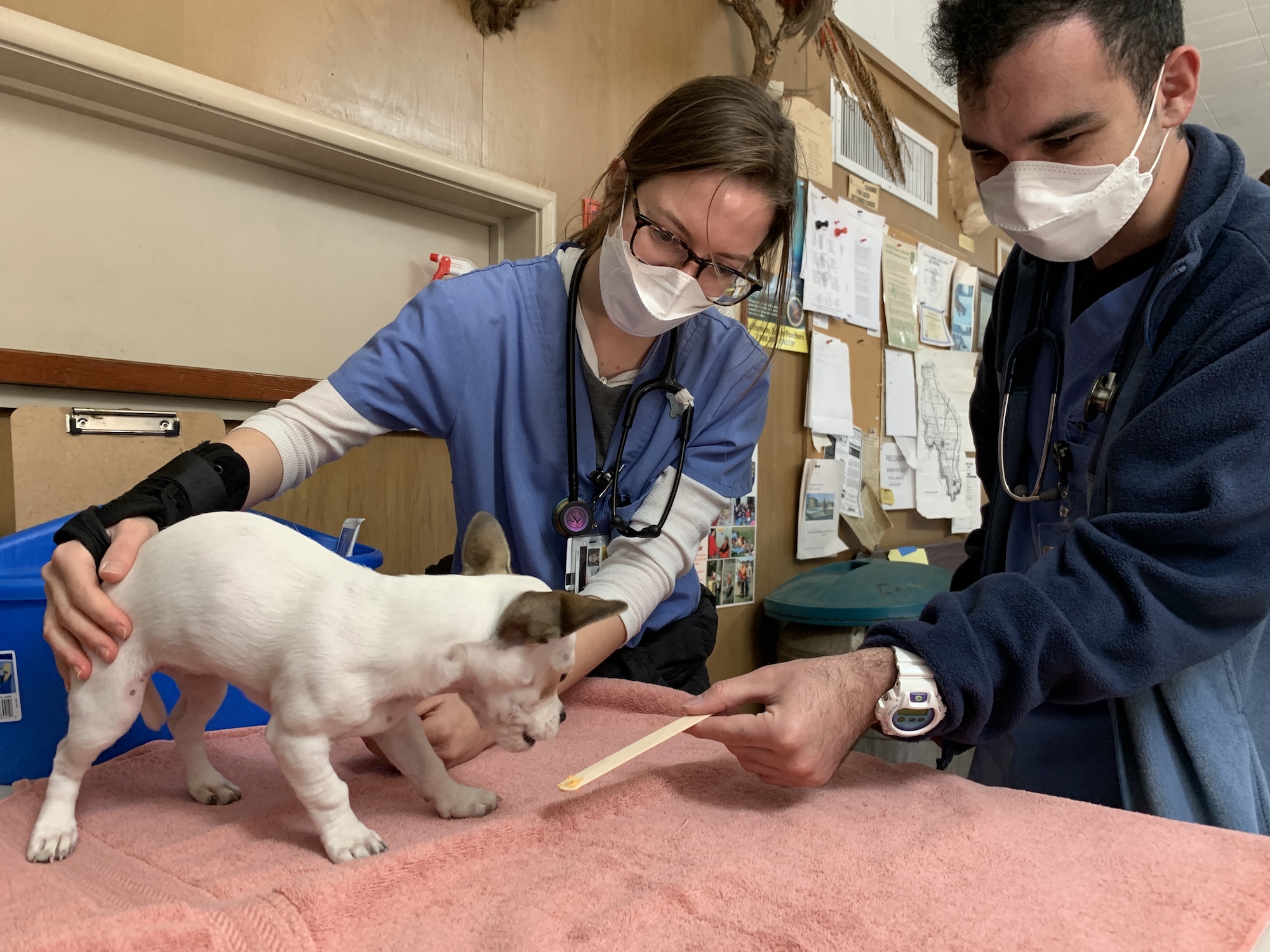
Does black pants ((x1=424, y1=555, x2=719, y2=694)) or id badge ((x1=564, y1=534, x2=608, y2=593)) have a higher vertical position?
id badge ((x1=564, y1=534, x2=608, y2=593))

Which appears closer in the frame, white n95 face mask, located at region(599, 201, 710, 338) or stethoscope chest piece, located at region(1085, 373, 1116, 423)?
stethoscope chest piece, located at region(1085, 373, 1116, 423)

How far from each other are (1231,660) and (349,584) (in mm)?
860

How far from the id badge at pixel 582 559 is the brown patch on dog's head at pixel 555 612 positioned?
0.49 m

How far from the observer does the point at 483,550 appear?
2.41 ft

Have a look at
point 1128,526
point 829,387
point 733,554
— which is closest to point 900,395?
point 829,387

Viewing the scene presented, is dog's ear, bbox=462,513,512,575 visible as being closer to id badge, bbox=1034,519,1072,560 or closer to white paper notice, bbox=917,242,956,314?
id badge, bbox=1034,519,1072,560

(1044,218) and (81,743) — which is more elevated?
(1044,218)

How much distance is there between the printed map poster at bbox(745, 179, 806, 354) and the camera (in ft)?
7.10

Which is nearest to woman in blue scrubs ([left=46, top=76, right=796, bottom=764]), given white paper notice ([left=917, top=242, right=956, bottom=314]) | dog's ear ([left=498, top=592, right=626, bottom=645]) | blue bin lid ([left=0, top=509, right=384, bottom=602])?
blue bin lid ([left=0, top=509, right=384, bottom=602])

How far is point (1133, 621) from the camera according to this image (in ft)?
2.34

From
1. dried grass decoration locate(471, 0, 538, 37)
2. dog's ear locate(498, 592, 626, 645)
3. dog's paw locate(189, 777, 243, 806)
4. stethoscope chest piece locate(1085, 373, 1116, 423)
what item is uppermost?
dried grass decoration locate(471, 0, 538, 37)

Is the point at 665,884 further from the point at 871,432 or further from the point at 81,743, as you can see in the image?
the point at 871,432

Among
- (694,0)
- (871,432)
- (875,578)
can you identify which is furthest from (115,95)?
(871,432)

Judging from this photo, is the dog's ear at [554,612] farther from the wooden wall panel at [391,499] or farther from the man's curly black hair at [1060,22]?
the wooden wall panel at [391,499]
